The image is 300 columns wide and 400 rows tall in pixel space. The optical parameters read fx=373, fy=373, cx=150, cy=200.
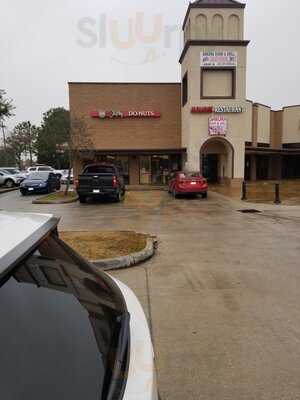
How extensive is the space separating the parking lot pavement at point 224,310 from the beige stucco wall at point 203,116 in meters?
17.0

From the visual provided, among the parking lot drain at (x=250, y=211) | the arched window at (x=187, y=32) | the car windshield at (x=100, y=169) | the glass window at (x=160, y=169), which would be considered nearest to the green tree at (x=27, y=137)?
the glass window at (x=160, y=169)

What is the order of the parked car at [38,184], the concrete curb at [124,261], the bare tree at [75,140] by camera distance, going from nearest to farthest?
the concrete curb at [124,261]
the bare tree at [75,140]
the parked car at [38,184]

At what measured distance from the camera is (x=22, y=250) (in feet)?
5.22

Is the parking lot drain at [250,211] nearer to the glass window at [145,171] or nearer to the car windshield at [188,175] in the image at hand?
the car windshield at [188,175]

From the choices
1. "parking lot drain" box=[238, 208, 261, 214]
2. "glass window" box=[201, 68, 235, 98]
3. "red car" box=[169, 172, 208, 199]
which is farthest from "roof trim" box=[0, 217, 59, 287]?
"glass window" box=[201, 68, 235, 98]

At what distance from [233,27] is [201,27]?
7.51 feet

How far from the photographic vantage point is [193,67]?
86.5ft

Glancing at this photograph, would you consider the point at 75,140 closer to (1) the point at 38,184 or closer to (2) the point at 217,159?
(1) the point at 38,184

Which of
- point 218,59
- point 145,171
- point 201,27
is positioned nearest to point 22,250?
point 218,59

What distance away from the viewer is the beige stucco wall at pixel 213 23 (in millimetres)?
26297

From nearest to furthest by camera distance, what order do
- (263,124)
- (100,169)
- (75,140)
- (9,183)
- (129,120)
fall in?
1. (100,169)
2. (75,140)
3. (129,120)
4. (9,183)
5. (263,124)

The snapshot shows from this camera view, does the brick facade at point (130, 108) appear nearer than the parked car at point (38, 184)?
No

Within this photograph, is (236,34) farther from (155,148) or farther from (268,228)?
(268,228)

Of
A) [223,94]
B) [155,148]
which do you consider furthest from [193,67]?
[155,148]
